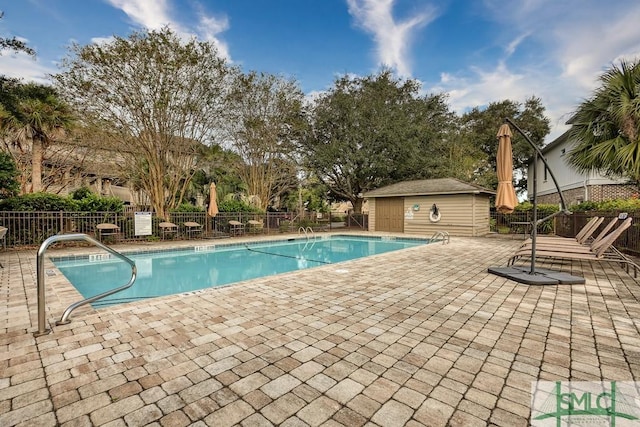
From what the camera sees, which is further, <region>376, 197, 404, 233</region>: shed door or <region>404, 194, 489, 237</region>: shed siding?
<region>376, 197, 404, 233</region>: shed door

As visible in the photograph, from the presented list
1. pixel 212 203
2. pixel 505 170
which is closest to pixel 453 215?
pixel 505 170

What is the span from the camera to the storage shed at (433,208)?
583 inches

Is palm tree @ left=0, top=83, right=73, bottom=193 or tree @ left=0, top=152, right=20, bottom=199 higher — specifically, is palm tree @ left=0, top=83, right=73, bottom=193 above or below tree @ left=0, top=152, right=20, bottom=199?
above

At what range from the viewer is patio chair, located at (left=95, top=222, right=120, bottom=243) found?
1036 centimetres

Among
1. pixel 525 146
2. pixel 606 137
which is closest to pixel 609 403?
pixel 606 137

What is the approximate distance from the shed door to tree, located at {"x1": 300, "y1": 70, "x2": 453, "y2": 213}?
11.4ft

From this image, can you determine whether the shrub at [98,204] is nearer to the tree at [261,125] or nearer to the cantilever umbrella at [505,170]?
the tree at [261,125]

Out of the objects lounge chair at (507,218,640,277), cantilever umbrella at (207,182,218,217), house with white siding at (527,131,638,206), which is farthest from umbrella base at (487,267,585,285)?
cantilever umbrella at (207,182,218,217)

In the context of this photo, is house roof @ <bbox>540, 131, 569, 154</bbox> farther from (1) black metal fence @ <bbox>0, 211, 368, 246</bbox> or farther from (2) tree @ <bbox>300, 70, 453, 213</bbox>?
(1) black metal fence @ <bbox>0, 211, 368, 246</bbox>

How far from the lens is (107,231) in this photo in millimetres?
11219

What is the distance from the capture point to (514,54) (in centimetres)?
1353

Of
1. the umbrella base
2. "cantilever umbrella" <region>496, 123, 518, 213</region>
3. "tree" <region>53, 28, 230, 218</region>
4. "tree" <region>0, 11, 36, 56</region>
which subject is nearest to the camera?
the umbrella base

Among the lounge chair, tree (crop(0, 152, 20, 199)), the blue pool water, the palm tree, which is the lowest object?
the blue pool water

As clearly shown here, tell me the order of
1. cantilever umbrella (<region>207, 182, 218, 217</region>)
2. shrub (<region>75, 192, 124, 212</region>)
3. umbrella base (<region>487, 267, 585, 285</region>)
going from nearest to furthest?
umbrella base (<region>487, 267, 585, 285</region>) < shrub (<region>75, 192, 124, 212</region>) < cantilever umbrella (<region>207, 182, 218, 217</region>)
